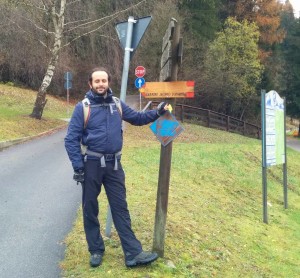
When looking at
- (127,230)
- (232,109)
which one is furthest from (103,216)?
(232,109)

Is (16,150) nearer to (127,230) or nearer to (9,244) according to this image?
(9,244)

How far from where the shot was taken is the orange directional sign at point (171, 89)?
15.9 feet

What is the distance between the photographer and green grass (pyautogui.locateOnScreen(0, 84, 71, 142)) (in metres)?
17.0

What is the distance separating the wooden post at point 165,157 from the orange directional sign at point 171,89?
0.29 feet

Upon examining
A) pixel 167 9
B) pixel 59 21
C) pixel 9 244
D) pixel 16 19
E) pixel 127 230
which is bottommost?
pixel 9 244

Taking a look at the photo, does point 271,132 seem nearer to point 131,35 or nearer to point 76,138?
point 131,35

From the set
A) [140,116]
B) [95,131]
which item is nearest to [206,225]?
[140,116]

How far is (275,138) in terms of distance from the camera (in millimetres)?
9977

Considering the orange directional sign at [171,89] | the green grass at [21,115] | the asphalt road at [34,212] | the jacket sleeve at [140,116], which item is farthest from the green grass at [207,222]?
the orange directional sign at [171,89]

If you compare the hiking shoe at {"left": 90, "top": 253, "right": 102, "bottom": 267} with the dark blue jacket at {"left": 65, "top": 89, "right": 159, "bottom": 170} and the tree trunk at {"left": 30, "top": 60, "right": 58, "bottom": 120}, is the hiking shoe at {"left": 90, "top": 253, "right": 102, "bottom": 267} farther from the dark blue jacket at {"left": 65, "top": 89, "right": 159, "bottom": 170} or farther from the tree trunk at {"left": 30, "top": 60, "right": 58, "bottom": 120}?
the tree trunk at {"left": 30, "top": 60, "right": 58, "bottom": 120}

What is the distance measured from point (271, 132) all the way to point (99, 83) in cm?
609

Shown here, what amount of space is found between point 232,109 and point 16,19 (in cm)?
2239

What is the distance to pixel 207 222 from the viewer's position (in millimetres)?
7488

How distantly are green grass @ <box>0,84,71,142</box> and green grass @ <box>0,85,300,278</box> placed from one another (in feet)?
3.49
